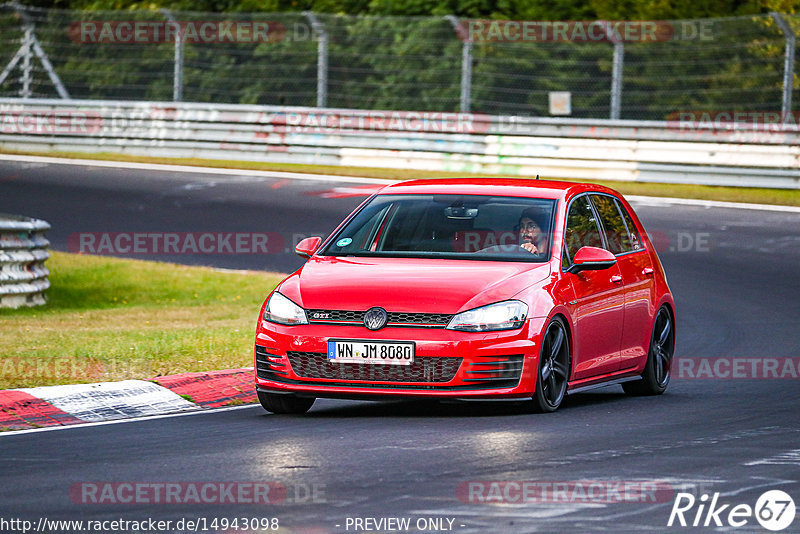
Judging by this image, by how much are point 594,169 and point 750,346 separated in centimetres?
1244

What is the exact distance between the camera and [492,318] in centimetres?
925

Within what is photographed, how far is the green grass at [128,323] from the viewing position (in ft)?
37.7

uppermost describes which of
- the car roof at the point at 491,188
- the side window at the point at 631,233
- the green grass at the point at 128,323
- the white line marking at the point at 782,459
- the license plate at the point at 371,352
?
the car roof at the point at 491,188

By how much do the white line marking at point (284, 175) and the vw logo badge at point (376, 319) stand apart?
15.1 meters

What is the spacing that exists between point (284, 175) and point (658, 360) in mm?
17071

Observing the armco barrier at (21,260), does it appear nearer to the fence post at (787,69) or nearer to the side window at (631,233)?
the side window at (631,233)

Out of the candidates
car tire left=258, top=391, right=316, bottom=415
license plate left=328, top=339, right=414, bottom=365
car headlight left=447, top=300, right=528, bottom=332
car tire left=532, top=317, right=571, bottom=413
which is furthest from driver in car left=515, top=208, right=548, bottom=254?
car tire left=258, top=391, right=316, bottom=415

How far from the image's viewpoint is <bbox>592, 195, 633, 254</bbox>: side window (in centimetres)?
1109

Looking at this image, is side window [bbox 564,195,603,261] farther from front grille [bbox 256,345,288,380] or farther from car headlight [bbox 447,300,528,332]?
front grille [bbox 256,345,288,380]

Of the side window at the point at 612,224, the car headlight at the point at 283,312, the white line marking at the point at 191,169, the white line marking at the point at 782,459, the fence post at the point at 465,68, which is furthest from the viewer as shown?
the fence post at the point at 465,68

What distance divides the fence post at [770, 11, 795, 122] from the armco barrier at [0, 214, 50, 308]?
12564 millimetres

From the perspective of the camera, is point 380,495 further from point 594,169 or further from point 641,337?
point 594,169

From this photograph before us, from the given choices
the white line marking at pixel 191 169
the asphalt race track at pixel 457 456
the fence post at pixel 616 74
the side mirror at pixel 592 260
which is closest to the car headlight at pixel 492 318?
the asphalt race track at pixel 457 456

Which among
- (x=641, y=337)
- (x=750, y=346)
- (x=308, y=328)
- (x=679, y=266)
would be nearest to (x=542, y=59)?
(x=679, y=266)
